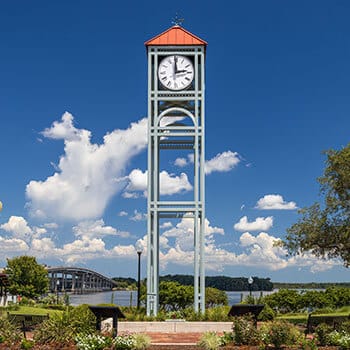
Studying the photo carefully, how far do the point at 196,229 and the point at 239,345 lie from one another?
9190mm

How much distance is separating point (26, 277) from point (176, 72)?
35486 mm

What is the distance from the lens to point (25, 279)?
182ft

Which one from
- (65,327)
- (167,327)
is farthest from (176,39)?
(65,327)

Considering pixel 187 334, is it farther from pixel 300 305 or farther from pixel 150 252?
pixel 300 305

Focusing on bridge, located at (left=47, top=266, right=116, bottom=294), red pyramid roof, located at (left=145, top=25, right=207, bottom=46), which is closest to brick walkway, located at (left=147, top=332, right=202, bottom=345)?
red pyramid roof, located at (left=145, top=25, right=207, bottom=46)

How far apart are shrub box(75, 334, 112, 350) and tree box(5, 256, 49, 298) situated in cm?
4136

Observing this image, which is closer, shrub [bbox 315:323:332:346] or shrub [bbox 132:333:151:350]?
shrub [bbox 132:333:151:350]

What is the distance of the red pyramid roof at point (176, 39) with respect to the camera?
83.1 feet

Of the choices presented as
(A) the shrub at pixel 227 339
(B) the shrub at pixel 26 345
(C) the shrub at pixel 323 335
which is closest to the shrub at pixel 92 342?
(B) the shrub at pixel 26 345

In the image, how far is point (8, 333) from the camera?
15.6 metres

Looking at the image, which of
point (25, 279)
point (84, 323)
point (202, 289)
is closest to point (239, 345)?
point (84, 323)

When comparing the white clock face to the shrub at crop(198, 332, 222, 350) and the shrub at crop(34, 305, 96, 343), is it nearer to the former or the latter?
the shrub at crop(34, 305, 96, 343)

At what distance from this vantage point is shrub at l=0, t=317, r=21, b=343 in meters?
15.4

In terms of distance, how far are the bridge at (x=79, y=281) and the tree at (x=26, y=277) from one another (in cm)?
3906
